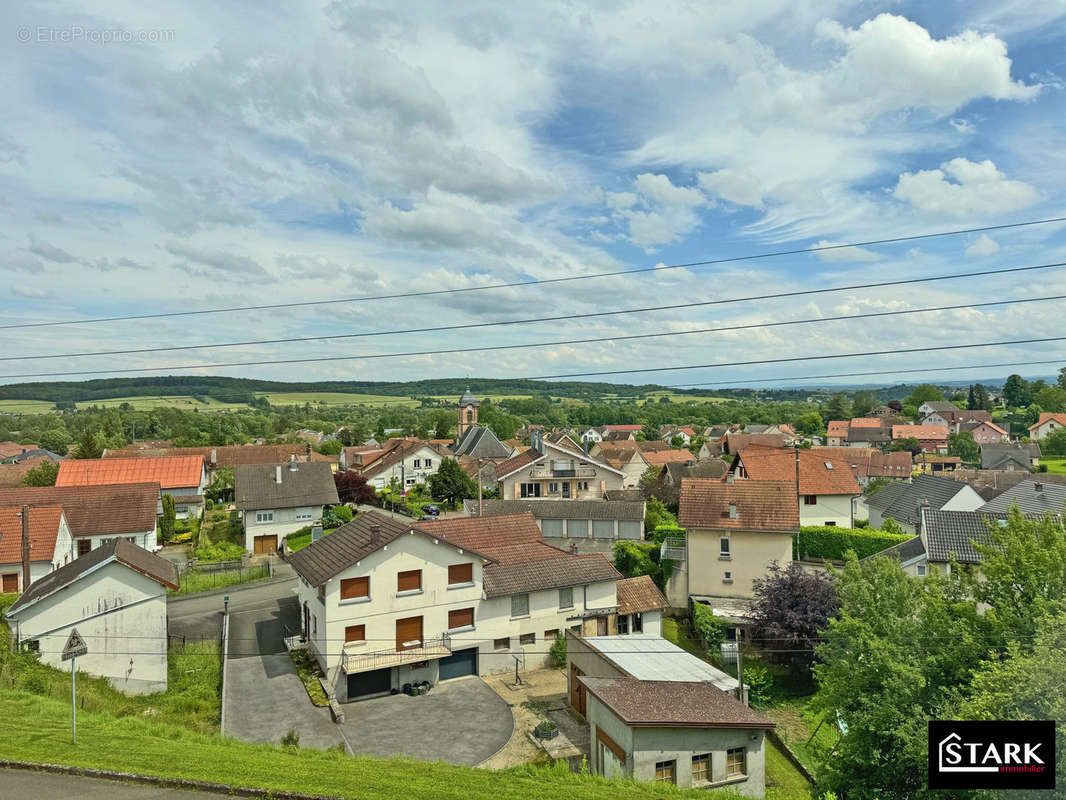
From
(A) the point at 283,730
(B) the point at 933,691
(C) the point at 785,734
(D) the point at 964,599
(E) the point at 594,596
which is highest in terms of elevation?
(D) the point at 964,599

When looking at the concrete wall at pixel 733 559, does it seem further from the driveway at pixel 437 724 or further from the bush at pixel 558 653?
the driveway at pixel 437 724

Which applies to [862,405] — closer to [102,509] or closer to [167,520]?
[167,520]

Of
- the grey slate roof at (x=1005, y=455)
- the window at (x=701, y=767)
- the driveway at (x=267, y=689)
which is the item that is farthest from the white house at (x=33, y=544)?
the grey slate roof at (x=1005, y=455)

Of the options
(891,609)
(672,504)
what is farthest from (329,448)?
(891,609)

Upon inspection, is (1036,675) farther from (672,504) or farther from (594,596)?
(672,504)

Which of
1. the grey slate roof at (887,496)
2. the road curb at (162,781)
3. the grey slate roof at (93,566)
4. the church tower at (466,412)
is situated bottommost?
the grey slate roof at (887,496)
